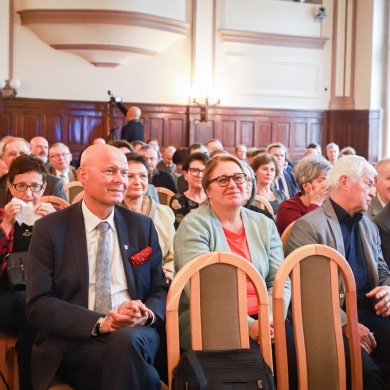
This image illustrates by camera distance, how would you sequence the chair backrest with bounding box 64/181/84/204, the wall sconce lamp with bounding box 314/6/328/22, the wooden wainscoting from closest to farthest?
the chair backrest with bounding box 64/181/84/204, the wooden wainscoting, the wall sconce lamp with bounding box 314/6/328/22

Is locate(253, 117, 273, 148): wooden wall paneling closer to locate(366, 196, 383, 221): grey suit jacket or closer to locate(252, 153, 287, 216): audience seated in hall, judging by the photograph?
locate(252, 153, 287, 216): audience seated in hall

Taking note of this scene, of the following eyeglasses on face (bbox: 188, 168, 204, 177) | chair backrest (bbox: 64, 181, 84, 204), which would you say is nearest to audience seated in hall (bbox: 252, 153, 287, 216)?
eyeglasses on face (bbox: 188, 168, 204, 177)

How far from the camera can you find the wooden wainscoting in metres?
11.6

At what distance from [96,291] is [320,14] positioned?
11155mm

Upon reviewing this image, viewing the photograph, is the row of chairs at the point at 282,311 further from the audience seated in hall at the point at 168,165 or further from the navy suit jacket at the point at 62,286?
the audience seated in hall at the point at 168,165

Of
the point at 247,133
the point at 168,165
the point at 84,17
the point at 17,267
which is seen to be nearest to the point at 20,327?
the point at 17,267

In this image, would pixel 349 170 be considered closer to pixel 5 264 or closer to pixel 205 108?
pixel 5 264

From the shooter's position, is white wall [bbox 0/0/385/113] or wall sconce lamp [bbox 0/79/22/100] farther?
white wall [bbox 0/0/385/113]

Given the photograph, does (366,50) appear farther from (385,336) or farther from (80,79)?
(385,336)

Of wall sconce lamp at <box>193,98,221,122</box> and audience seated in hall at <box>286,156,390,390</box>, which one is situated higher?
wall sconce lamp at <box>193,98,221,122</box>

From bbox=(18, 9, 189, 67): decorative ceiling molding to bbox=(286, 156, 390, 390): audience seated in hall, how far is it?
Answer: 8.33 meters

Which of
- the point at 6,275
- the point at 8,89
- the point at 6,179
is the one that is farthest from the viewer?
the point at 8,89

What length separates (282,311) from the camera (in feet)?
8.48

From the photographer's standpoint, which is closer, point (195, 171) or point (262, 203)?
point (262, 203)
